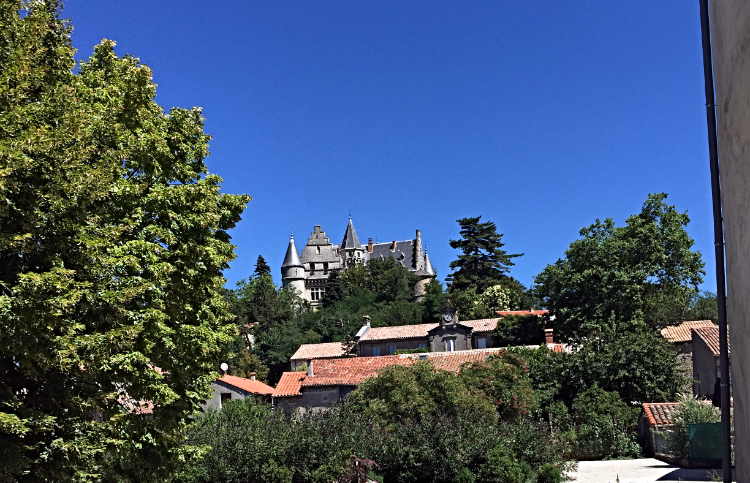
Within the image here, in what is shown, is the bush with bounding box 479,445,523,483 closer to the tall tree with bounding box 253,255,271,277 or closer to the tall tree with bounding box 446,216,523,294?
the tall tree with bounding box 446,216,523,294

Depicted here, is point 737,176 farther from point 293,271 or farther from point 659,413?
point 293,271

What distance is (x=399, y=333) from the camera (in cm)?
6438

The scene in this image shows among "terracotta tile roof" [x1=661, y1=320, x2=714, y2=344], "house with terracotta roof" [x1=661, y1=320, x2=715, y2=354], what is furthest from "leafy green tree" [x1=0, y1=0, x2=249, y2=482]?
"terracotta tile roof" [x1=661, y1=320, x2=714, y2=344]

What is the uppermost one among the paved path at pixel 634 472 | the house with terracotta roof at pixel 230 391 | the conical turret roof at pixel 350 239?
the conical turret roof at pixel 350 239

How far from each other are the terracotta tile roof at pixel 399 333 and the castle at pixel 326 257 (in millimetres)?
47142

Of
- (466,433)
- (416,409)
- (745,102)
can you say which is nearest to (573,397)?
(416,409)

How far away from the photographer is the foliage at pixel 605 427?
31562mm

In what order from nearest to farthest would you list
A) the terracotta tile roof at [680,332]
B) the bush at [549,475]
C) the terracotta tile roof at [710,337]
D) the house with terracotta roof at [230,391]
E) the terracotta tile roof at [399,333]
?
the bush at [549,475]
the terracotta tile roof at [710,337]
the house with terracotta roof at [230,391]
the terracotta tile roof at [680,332]
the terracotta tile roof at [399,333]

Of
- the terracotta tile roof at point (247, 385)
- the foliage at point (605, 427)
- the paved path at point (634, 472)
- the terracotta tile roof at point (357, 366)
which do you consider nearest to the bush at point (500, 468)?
the paved path at point (634, 472)

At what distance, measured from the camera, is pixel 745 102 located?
357 centimetres

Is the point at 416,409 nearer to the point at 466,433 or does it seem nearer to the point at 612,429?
the point at 466,433

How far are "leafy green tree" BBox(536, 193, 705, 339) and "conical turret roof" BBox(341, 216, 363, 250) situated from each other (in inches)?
2996

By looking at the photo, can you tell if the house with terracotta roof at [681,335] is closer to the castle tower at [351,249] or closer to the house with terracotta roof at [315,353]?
the house with terracotta roof at [315,353]

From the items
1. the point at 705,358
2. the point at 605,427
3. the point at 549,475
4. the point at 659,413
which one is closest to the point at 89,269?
the point at 549,475
